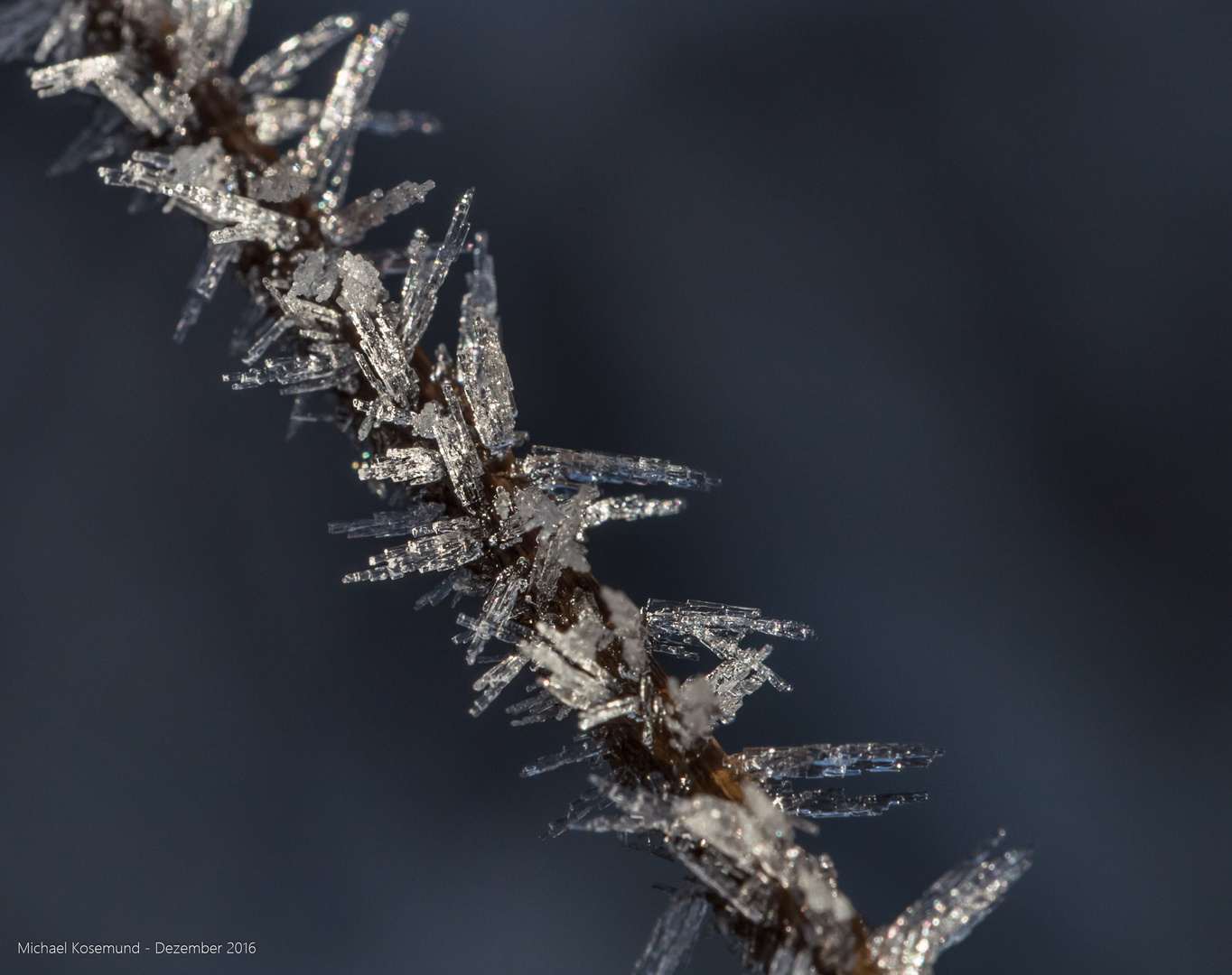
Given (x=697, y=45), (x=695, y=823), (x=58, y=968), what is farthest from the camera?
(x=697, y=45)

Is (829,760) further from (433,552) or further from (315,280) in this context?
(315,280)

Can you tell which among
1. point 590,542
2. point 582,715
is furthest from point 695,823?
point 590,542

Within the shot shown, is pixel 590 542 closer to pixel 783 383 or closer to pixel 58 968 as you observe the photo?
pixel 783 383

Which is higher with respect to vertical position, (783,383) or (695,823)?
(783,383)

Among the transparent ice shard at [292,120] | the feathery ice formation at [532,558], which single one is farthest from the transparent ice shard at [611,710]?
the transparent ice shard at [292,120]

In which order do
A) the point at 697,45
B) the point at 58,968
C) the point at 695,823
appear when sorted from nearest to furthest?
the point at 695,823, the point at 58,968, the point at 697,45

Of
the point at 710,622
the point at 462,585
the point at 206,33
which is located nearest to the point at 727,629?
the point at 710,622
